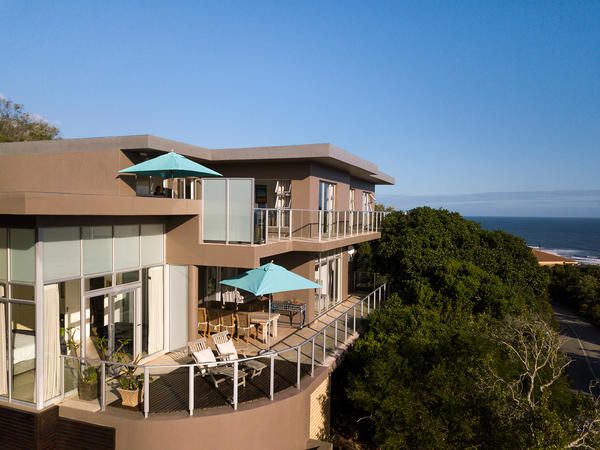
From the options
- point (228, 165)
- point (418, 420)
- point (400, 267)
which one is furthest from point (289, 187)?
point (418, 420)

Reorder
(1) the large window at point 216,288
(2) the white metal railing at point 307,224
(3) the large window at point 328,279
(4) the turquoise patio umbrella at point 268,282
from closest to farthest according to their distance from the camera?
(4) the turquoise patio umbrella at point 268,282 → (2) the white metal railing at point 307,224 → (1) the large window at point 216,288 → (3) the large window at point 328,279

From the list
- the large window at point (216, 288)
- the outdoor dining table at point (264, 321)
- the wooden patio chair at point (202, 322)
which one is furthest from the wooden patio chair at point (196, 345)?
the large window at point (216, 288)

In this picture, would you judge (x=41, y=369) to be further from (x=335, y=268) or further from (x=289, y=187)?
(x=335, y=268)

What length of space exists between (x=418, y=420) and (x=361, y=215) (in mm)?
11390

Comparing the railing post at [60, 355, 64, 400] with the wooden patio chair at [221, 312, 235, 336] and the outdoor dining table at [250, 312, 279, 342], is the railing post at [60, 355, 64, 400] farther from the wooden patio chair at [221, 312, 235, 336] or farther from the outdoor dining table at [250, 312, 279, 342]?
the outdoor dining table at [250, 312, 279, 342]

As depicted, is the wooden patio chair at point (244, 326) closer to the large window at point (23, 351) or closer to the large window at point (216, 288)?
the large window at point (216, 288)

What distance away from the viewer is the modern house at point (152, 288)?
28.2 ft

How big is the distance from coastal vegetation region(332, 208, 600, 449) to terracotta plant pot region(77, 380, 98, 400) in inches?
231

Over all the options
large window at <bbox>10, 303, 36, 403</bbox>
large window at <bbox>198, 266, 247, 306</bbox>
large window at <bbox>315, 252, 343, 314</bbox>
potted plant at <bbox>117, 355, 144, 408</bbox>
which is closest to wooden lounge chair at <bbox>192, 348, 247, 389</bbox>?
potted plant at <bbox>117, 355, 144, 408</bbox>

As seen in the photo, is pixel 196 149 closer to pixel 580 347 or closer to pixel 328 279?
pixel 328 279

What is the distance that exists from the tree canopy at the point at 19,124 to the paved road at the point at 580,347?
148 ft

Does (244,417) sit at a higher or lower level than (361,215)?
lower

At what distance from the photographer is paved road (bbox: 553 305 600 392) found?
2462 cm

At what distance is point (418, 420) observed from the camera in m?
9.74
